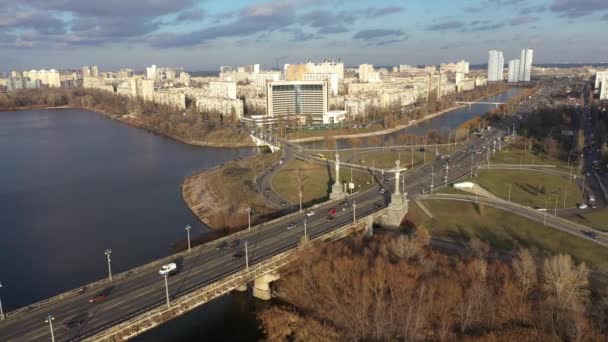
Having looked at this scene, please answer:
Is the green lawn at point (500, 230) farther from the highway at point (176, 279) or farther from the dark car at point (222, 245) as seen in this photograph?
the dark car at point (222, 245)

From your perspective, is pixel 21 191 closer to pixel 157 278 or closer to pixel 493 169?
pixel 157 278

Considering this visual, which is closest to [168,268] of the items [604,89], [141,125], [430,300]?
[430,300]

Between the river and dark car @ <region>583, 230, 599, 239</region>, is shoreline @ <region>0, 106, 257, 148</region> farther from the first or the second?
dark car @ <region>583, 230, 599, 239</region>

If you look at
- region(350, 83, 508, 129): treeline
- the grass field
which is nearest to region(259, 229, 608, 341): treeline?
the grass field

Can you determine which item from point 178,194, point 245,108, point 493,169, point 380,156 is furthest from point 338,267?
point 245,108

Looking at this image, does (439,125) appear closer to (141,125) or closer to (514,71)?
(141,125)

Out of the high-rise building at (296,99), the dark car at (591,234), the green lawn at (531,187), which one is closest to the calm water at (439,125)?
the high-rise building at (296,99)
